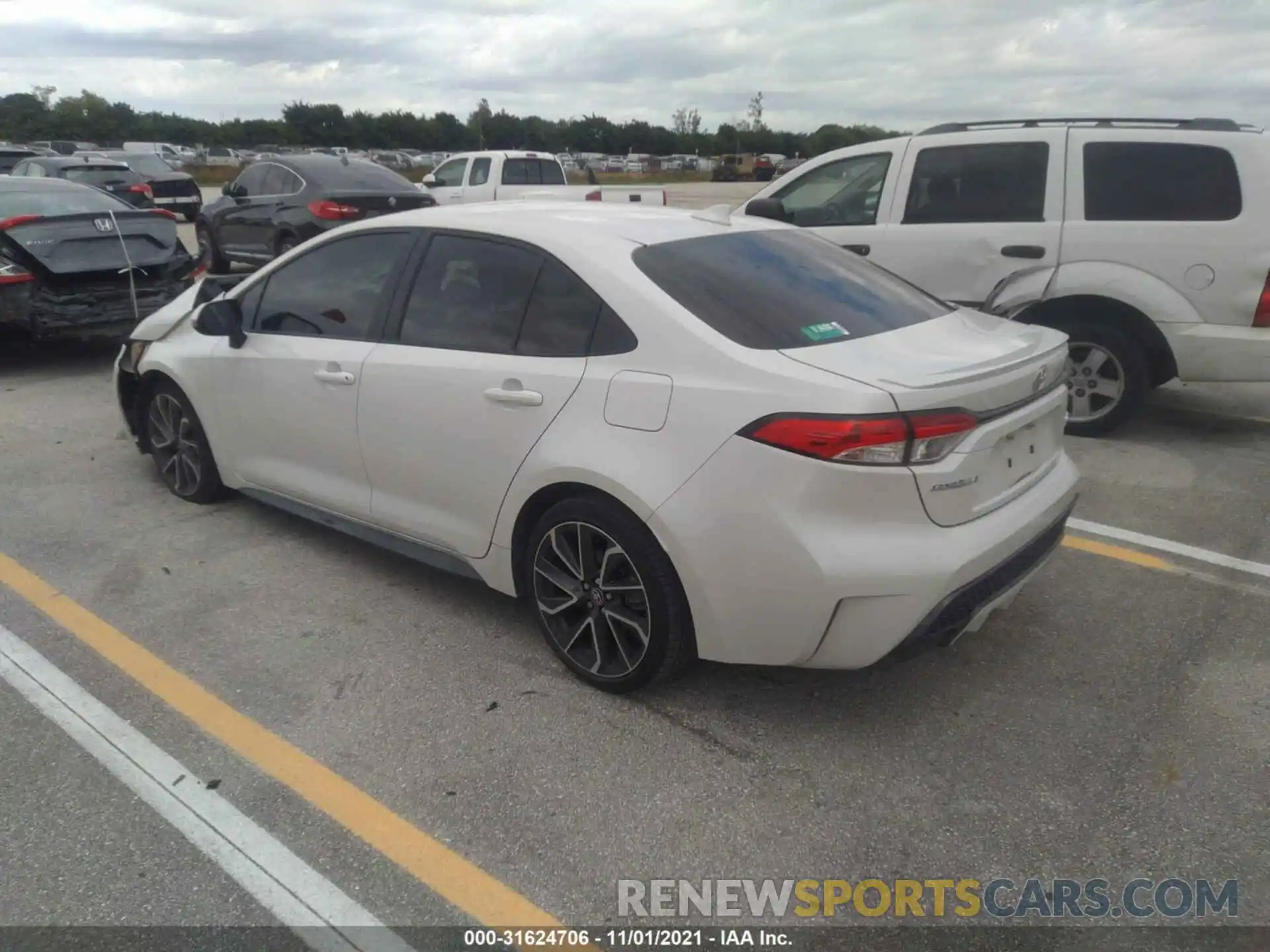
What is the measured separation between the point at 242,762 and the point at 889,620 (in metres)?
1.99

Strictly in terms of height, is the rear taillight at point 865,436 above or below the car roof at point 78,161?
below

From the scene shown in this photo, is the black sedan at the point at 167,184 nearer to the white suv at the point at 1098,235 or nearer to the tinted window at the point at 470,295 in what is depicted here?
the white suv at the point at 1098,235

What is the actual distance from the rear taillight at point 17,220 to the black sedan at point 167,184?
1463cm

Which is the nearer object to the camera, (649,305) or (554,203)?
(649,305)

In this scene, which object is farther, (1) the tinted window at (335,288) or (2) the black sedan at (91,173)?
(2) the black sedan at (91,173)

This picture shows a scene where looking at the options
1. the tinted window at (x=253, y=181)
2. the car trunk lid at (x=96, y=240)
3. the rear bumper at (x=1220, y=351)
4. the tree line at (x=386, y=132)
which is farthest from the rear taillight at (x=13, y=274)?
the tree line at (x=386, y=132)

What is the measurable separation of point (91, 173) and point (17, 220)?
11043mm

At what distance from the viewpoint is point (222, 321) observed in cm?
442

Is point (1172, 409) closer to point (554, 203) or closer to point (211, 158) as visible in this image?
point (554, 203)

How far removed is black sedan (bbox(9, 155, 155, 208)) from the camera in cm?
1573

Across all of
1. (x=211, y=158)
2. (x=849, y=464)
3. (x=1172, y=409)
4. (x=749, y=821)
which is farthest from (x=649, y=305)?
(x=211, y=158)

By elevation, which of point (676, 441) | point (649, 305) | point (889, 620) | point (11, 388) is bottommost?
point (11, 388)

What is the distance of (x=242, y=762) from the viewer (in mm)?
3012

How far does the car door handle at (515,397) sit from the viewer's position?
3.32m
